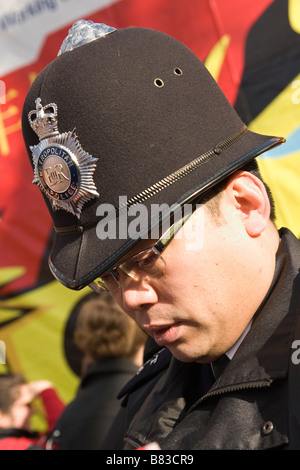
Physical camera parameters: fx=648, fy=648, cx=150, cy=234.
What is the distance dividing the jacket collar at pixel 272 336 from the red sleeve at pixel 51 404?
91.0 inches

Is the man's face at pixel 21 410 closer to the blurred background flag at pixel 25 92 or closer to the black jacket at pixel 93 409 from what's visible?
the black jacket at pixel 93 409

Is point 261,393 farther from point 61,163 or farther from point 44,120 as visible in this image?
point 44,120

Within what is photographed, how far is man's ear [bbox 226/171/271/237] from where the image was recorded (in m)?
1.55

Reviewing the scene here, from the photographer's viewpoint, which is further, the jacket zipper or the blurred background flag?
the blurred background flag

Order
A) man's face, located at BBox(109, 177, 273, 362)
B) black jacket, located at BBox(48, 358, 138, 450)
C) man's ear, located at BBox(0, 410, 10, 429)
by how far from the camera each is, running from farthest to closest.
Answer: man's ear, located at BBox(0, 410, 10, 429) < black jacket, located at BBox(48, 358, 138, 450) < man's face, located at BBox(109, 177, 273, 362)

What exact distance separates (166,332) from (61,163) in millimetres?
480

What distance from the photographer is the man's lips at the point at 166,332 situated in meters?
1.55

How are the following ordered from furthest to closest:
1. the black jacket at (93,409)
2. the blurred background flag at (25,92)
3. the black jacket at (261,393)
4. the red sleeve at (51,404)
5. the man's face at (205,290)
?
the red sleeve at (51,404) < the blurred background flag at (25,92) < the black jacket at (93,409) < the man's face at (205,290) < the black jacket at (261,393)

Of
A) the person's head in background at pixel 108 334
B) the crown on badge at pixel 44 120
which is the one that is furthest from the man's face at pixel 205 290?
the person's head in background at pixel 108 334

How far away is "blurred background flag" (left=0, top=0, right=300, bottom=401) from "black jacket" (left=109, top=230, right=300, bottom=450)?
1820 mm

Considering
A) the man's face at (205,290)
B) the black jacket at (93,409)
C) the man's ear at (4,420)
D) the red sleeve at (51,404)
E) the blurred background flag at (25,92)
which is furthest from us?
the red sleeve at (51,404)

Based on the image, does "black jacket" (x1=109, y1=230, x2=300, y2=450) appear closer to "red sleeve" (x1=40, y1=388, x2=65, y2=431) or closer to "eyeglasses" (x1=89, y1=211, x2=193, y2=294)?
"eyeglasses" (x1=89, y1=211, x2=193, y2=294)

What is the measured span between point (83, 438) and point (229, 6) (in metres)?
2.24

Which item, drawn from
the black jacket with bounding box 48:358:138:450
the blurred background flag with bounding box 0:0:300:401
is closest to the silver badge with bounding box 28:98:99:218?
the black jacket with bounding box 48:358:138:450
